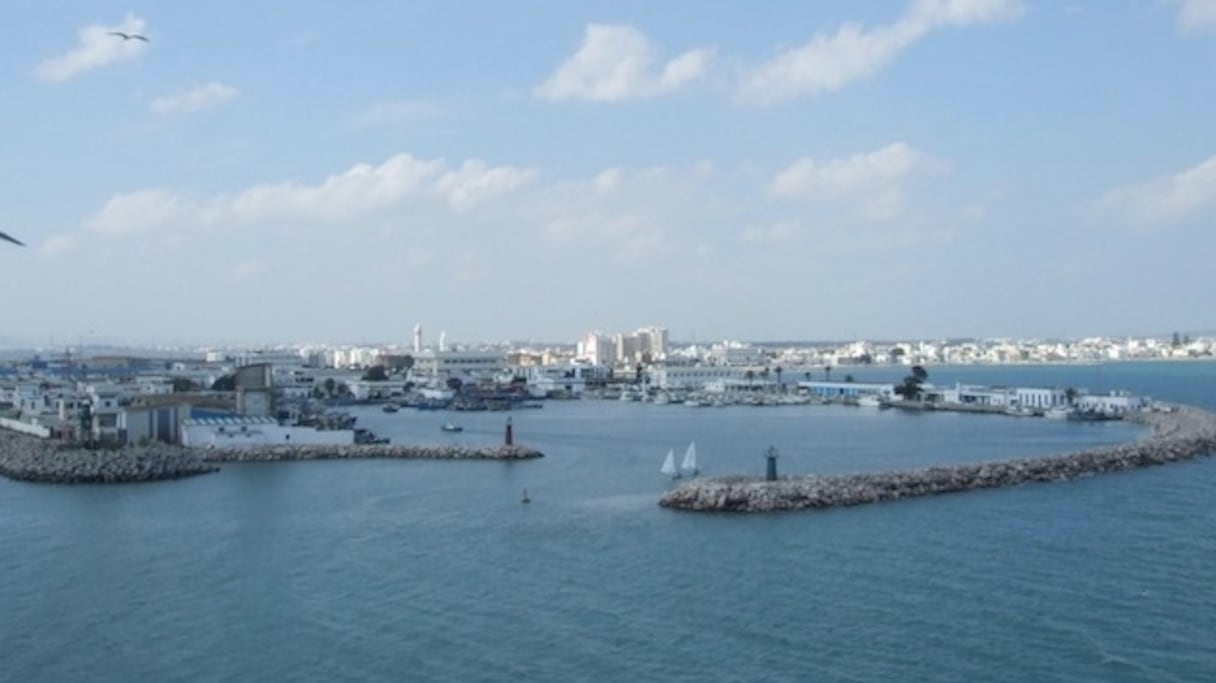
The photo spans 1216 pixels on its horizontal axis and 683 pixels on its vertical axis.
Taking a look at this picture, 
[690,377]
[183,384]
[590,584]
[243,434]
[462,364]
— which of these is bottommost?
[590,584]

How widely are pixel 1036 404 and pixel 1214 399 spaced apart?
4.17 meters

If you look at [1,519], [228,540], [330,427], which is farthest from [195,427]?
[228,540]

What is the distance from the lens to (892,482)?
7.93 meters

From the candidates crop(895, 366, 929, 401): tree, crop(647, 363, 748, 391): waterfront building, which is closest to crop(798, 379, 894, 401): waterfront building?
crop(895, 366, 929, 401): tree

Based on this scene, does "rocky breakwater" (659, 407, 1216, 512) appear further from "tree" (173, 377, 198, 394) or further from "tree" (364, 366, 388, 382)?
"tree" (364, 366, 388, 382)

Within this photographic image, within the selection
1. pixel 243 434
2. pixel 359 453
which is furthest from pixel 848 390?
pixel 243 434

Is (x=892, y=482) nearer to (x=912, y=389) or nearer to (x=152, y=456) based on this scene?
(x=152, y=456)

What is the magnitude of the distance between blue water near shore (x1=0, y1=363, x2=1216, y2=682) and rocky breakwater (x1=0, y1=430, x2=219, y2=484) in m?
0.32

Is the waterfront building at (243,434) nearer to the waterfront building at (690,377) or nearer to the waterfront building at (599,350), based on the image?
the waterfront building at (690,377)

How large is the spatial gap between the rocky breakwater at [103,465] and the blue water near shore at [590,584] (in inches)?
12.8

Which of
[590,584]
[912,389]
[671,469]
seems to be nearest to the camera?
[590,584]

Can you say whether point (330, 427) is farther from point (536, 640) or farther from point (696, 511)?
point (536, 640)

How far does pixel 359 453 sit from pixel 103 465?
8.07 feet

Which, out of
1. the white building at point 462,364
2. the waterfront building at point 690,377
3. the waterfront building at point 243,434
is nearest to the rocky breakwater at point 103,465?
the waterfront building at point 243,434
